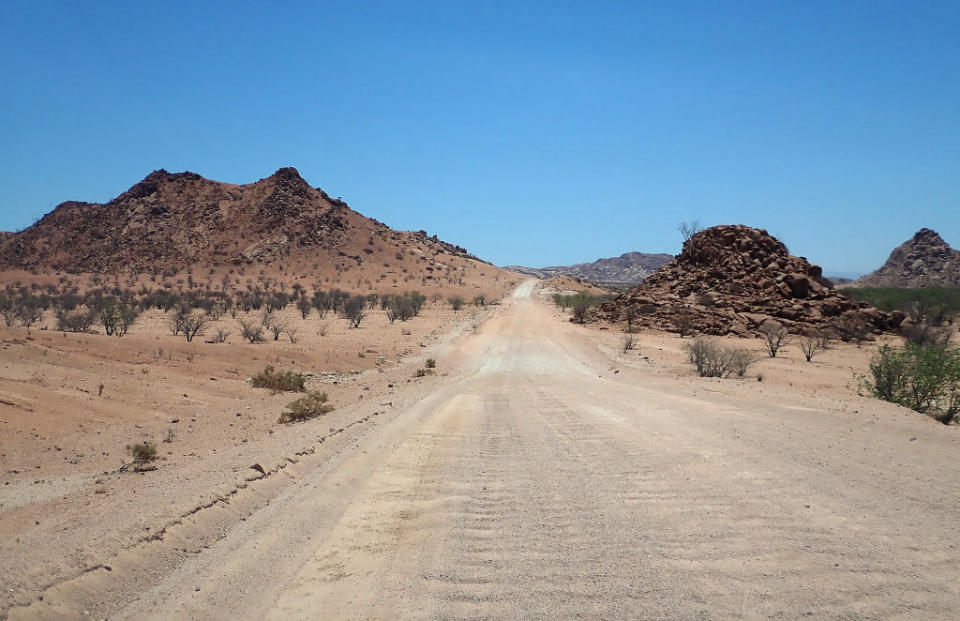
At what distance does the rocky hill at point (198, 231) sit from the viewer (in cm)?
7294

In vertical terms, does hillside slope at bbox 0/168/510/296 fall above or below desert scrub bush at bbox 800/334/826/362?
above

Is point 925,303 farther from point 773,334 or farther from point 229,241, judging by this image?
point 229,241

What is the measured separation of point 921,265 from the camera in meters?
75.2

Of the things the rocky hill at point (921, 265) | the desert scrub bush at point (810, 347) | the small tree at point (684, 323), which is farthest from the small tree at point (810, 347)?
the rocky hill at point (921, 265)

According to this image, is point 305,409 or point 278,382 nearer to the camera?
point 305,409

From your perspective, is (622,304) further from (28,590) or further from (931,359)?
(28,590)

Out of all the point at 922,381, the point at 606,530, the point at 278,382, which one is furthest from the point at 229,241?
the point at 606,530

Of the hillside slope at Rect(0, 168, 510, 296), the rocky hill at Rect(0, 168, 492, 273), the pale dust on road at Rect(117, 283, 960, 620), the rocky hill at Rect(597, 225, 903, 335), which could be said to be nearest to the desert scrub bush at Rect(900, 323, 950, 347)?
the rocky hill at Rect(597, 225, 903, 335)

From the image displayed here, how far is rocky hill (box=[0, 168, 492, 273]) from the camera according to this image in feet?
239

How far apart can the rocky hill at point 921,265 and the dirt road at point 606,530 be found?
265ft

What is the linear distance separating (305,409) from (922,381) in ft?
43.4

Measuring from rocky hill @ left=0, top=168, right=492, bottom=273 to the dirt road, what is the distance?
72090 mm

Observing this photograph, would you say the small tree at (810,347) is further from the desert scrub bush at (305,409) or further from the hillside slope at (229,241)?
the hillside slope at (229,241)

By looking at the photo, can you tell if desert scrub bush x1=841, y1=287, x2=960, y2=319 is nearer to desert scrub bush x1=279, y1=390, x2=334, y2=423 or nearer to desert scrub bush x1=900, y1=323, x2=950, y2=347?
desert scrub bush x1=900, y1=323, x2=950, y2=347
